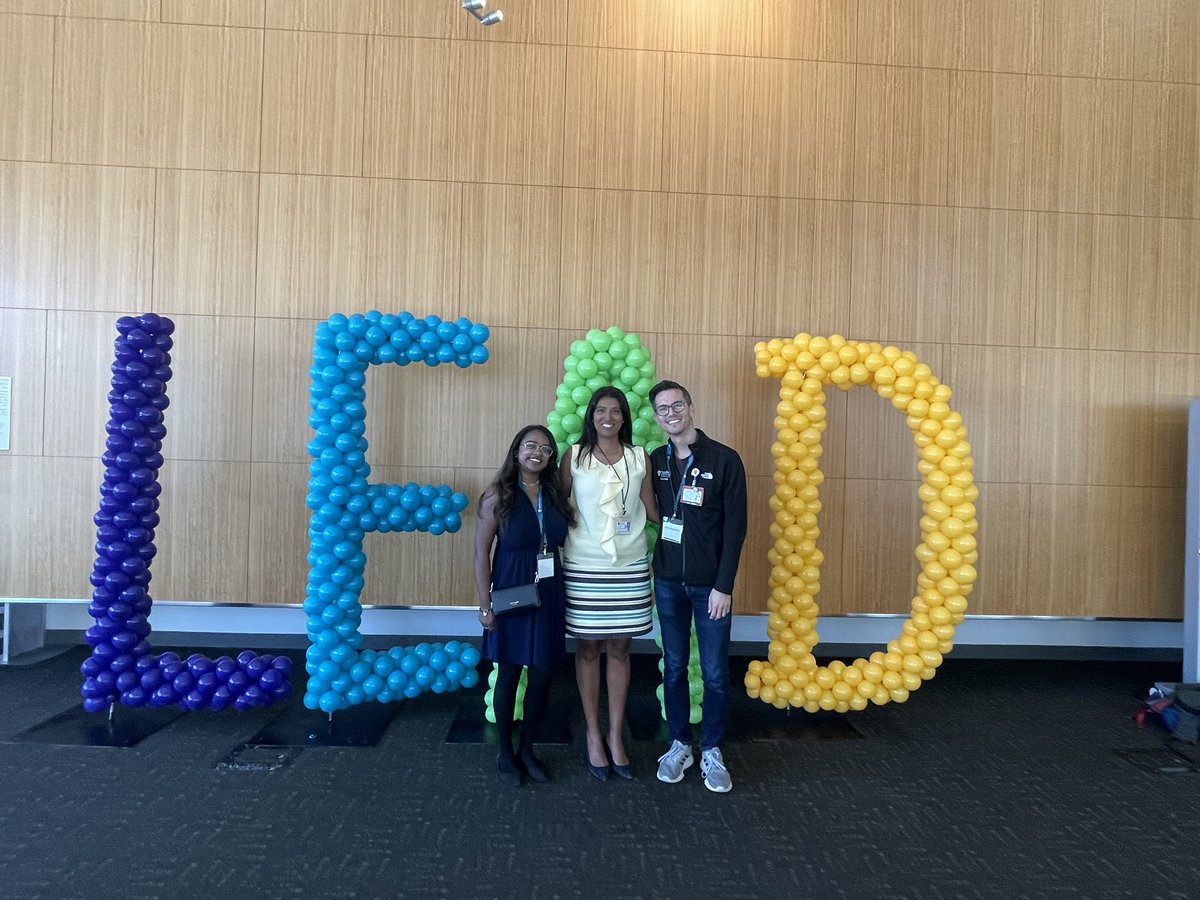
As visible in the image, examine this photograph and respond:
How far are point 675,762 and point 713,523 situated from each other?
1036mm

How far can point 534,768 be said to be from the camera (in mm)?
3070

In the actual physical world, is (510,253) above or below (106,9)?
below

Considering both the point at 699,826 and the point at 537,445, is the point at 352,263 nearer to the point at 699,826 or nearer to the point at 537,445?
the point at 537,445

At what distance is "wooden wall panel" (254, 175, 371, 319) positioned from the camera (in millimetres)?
4316

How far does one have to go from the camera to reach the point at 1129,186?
4.59m

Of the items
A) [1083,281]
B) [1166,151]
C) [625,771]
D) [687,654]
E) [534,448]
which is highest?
[1166,151]

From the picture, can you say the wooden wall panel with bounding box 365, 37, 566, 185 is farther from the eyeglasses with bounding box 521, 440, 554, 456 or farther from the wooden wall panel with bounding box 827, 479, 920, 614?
the wooden wall panel with bounding box 827, 479, 920, 614

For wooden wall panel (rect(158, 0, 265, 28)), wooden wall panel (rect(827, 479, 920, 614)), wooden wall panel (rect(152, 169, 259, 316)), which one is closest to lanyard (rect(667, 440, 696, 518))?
wooden wall panel (rect(827, 479, 920, 614))

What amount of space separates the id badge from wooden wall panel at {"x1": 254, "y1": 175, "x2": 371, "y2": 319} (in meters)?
2.45

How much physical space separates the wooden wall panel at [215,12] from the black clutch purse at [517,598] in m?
3.75

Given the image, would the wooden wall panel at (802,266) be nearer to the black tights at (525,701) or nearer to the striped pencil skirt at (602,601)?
the striped pencil skirt at (602,601)

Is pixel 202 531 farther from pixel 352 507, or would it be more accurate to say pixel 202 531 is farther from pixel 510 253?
pixel 510 253

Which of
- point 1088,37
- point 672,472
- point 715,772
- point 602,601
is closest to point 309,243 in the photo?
point 672,472

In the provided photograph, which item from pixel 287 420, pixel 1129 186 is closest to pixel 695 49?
pixel 1129 186
